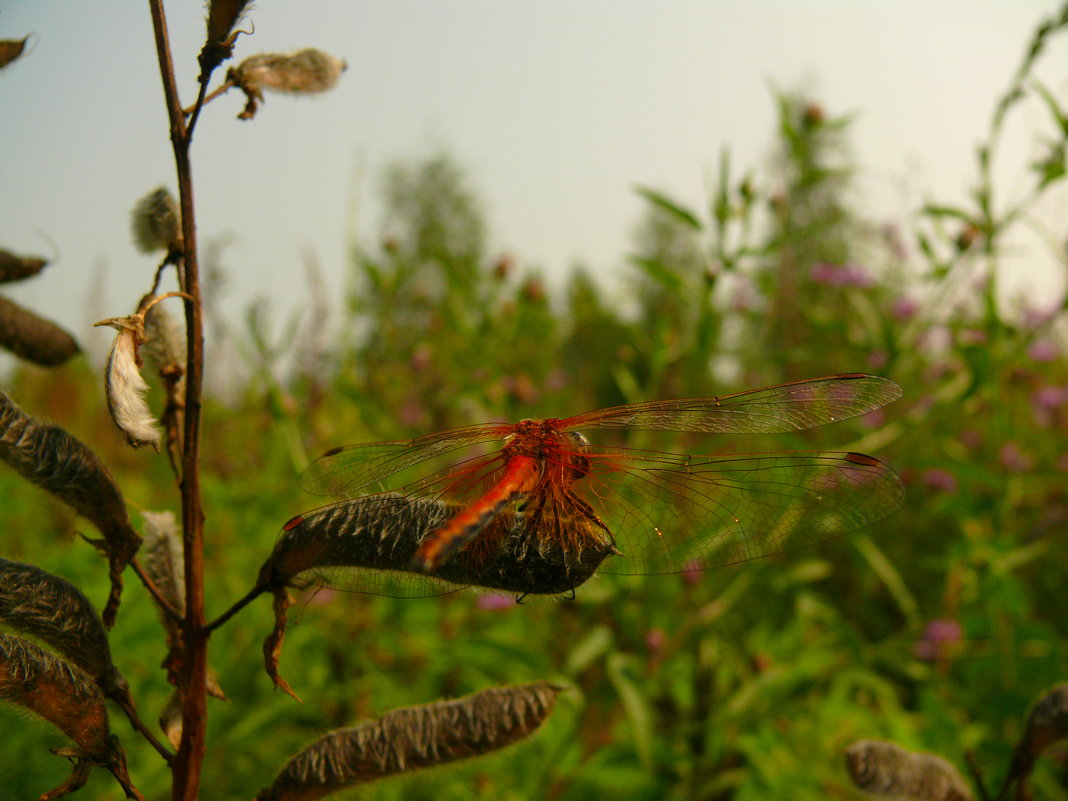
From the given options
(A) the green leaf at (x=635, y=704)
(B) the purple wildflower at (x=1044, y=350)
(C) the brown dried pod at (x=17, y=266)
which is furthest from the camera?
(B) the purple wildflower at (x=1044, y=350)

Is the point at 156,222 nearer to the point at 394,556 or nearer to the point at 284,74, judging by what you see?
the point at 284,74

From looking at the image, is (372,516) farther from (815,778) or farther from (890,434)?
(890,434)

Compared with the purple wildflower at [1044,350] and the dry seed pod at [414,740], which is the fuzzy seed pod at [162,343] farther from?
the purple wildflower at [1044,350]

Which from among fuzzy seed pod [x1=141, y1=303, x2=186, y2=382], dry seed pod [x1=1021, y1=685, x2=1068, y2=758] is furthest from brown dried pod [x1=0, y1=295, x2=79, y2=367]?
dry seed pod [x1=1021, y1=685, x2=1068, y2=758]

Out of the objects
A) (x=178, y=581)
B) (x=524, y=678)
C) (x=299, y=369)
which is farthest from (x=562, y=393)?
(x=178, y=581)

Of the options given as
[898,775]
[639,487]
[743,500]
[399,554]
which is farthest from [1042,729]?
[399,554]

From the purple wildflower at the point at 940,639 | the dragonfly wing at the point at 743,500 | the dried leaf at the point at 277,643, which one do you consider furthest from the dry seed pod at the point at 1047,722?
the purple wildflower at the point at 940,639
